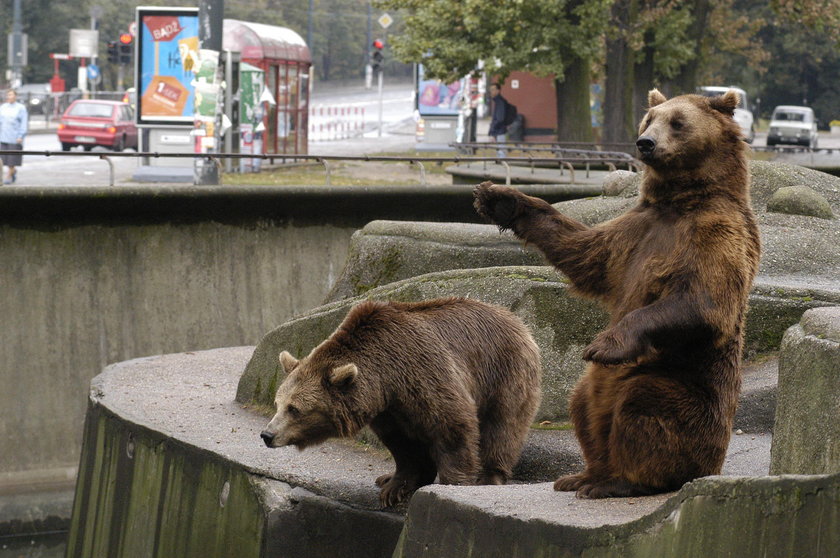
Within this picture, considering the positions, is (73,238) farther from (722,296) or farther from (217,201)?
(722,296)

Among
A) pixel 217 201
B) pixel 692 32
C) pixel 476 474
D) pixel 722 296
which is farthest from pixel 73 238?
pixel 692 32

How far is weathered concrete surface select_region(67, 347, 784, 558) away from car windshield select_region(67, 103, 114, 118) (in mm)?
28178

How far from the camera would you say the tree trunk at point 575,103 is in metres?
28.3

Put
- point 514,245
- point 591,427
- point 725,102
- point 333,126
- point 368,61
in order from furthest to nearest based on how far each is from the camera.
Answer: point 368,61 → point 333,126 → point 514,245 → point 591,427 → point 725,102

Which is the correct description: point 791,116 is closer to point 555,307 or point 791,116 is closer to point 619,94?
point 619,94

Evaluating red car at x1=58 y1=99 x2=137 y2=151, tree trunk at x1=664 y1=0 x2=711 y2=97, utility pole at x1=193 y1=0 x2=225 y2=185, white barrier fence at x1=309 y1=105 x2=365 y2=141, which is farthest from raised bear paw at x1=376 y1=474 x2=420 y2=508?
white barrier fence at x1=309 y1=105 x2=365 y2=141

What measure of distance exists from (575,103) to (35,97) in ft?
110

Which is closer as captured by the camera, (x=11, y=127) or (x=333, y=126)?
(x=11, y=127)

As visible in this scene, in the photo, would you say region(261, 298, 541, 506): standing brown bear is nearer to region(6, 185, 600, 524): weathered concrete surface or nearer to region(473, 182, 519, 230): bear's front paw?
region(473, 182, 519, 230): bear's front paw

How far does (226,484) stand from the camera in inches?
276

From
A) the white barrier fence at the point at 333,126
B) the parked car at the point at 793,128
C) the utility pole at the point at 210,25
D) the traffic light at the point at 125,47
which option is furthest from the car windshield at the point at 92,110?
the parked car at the point at 793,128

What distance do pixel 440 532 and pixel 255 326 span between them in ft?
25.7

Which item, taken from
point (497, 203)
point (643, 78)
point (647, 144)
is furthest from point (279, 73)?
point (647, 144)

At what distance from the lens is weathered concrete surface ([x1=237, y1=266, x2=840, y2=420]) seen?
7.32 meters
